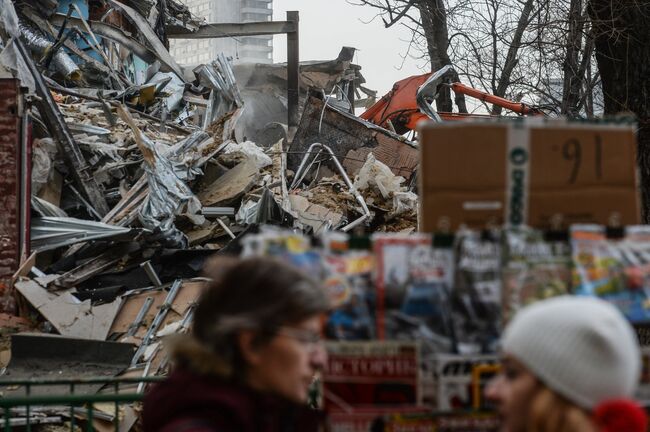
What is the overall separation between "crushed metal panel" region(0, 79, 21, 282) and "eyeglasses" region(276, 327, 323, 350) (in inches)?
306

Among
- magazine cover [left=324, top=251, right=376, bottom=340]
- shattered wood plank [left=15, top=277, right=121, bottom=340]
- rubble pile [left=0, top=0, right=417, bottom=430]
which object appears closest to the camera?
magazine cover [left=324, top=251, right=376, bottom=340]

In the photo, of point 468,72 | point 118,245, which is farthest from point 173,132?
point 468,72

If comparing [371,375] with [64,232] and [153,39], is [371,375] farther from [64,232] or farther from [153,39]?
[153,39]

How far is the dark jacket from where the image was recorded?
1766mm

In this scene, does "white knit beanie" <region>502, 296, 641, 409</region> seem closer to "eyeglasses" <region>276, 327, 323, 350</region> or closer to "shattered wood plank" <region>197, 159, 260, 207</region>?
"eyeglasses" <region>276, 327, 323, 350</region>

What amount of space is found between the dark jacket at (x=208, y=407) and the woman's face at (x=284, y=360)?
0.03 m

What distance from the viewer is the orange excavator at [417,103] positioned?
15.7 meters

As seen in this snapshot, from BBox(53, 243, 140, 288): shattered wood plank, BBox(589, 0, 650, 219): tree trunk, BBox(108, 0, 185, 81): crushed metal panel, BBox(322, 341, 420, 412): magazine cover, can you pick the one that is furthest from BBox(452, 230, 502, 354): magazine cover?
BBox(108, 0, 185, 81): crushed metal panel

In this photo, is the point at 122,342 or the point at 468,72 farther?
the point at 468,72

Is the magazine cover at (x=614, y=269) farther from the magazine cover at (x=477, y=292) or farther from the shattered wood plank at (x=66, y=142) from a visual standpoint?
the shattered wood plank at (x=66, y=142)

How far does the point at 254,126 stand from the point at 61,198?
12586 mm

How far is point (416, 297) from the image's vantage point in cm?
208

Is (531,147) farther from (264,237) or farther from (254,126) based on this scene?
(254,126)

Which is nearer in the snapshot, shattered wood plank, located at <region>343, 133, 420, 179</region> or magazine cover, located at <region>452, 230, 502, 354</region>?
magazine cover, located at <region>452, 230, 502, 354</region>
